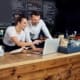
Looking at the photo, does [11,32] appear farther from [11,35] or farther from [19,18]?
[19,18]

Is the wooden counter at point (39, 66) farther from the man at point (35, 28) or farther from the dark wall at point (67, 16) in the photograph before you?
the dark wall at point (67, 16)

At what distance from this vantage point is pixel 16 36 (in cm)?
302

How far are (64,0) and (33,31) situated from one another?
2.43 ft

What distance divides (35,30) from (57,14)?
0.48 m

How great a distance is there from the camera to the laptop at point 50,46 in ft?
8.95

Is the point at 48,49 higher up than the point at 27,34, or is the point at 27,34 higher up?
the point at 27,34

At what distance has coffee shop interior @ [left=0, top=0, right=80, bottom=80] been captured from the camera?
7.95 ft

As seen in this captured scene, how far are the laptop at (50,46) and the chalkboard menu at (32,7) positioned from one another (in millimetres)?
696

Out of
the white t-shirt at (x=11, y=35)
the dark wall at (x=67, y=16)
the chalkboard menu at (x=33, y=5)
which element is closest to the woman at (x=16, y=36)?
the white t-shirt at (x=11, y=35)

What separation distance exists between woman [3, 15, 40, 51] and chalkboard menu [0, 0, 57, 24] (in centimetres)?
15

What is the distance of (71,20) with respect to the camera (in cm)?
367

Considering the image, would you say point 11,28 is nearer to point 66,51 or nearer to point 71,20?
point 66,51

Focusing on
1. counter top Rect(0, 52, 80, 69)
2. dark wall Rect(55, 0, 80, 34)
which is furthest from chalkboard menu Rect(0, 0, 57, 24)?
counter top Rect(0, 52, 80, 69)

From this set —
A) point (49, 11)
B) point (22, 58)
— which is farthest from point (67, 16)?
point (22, 58)
